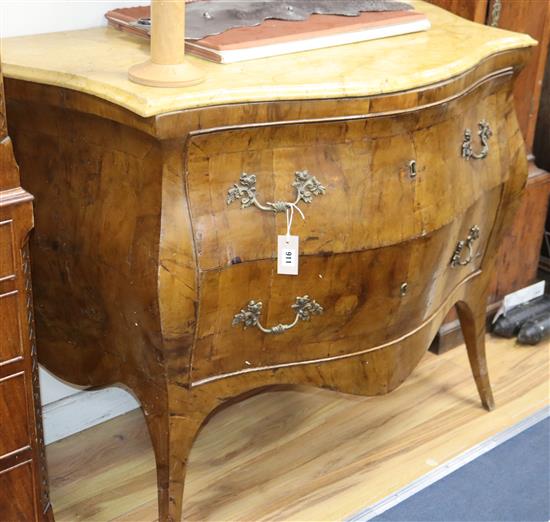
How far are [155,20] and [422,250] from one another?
638 millimetres

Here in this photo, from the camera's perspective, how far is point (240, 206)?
1.45 metres

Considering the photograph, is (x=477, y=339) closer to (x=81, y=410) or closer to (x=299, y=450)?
(x=299, y=450)

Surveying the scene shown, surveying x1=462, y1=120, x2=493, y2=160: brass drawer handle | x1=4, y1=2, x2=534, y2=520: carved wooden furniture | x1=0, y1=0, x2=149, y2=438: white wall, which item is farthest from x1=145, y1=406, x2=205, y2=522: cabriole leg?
x1=462, y1=120, x2=493, y2=160: brass drawer handle

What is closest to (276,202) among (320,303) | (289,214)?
(289,214)

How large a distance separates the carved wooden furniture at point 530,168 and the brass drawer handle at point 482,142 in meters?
0.53

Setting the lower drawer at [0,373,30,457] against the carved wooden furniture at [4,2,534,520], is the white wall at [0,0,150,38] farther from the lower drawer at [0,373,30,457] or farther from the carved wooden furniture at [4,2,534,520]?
the lower drawer at [0,373,30,457]

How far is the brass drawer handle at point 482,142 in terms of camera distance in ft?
5.62

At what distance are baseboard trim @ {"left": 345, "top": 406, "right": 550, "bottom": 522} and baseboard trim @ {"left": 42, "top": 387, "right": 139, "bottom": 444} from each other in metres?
0.64

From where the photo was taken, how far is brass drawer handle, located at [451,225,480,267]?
72.1 inches

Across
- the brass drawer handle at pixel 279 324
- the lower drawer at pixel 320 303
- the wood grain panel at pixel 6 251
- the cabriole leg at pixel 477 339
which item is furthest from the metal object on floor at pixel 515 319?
the wood grain panel at pixel 6 251

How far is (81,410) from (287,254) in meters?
0.87

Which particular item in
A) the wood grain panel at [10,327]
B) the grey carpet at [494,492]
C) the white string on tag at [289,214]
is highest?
the white string on tag at [289,214]

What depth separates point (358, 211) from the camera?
1.54 meters

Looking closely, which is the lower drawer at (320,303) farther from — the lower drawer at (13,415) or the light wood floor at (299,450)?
the light wood floor at (299,450)
